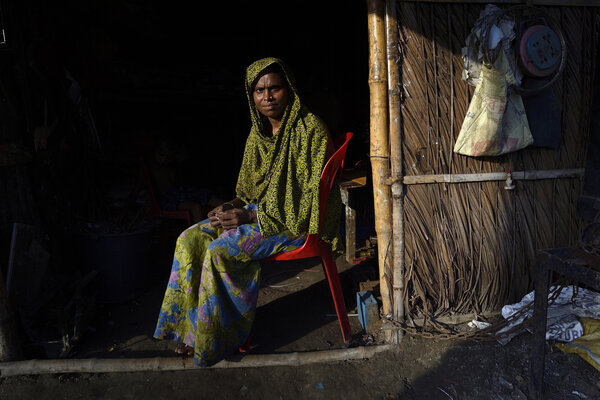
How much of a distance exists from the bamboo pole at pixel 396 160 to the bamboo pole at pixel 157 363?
394mm

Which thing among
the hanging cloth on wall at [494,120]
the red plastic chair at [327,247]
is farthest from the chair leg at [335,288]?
the hanging cloth on wall at [494,120]

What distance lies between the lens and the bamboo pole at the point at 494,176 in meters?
2.37

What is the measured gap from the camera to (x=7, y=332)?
221 centimetres

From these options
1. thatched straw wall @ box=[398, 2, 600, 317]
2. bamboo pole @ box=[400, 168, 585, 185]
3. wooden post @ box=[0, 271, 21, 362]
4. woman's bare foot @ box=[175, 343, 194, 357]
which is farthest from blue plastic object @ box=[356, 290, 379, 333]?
wooden post @ box=[0, 271, 21, 362]

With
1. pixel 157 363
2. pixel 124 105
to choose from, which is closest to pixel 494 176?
→ pixel 157 363

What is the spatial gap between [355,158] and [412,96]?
3.14 metres

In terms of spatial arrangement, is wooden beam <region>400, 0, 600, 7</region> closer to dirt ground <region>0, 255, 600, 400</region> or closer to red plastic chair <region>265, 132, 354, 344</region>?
red plastic chair <region>265, 132, 354, 344</region>

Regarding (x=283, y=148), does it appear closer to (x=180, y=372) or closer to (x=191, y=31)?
(x=180, y=372)

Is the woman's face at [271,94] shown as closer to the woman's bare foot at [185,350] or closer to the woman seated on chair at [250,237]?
the woman seated on chair at [250,237]

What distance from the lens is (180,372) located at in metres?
2.21

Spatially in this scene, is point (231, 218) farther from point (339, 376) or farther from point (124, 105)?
point (124, 105)

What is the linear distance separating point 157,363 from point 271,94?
1.73 m

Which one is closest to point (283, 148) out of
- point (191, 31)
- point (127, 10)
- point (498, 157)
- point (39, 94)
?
point (498, 157)

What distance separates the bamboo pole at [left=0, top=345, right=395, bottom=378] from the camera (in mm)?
2185
